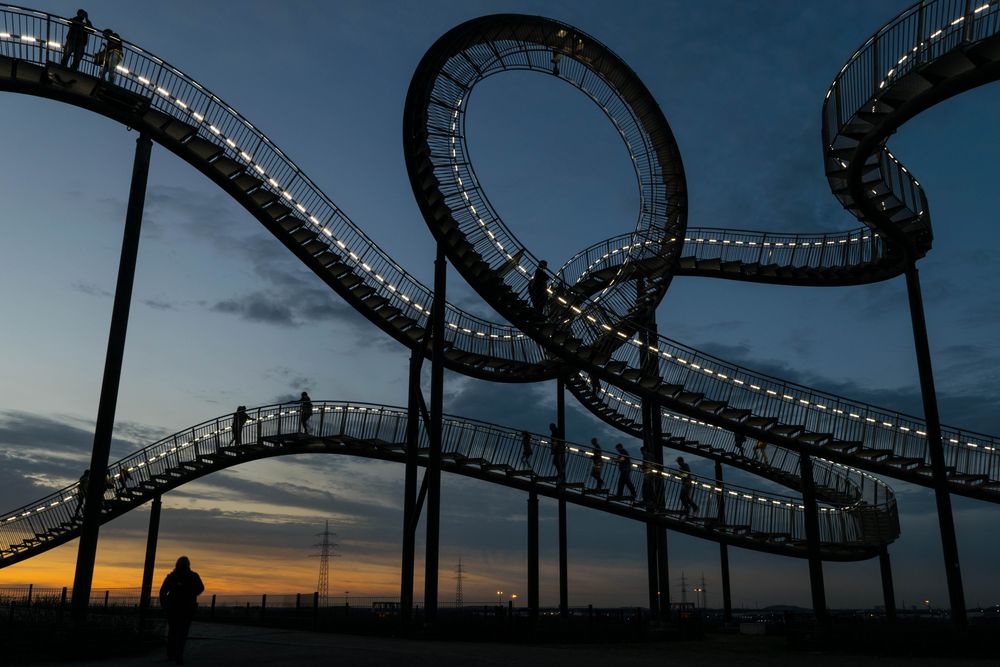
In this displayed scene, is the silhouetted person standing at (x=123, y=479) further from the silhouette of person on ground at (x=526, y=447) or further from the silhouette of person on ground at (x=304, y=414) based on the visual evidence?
the silhouette of person on ground at (x=526, y=447)

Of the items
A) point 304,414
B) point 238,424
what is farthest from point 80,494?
point 304,414

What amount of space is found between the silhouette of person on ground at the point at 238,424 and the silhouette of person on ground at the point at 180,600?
12947 millimetres

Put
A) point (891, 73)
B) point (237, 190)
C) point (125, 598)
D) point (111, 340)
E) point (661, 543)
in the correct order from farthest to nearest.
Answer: point (125, 598) < point (661, 543) < point (237, 190) < point (111, 340) < point (891, 73)

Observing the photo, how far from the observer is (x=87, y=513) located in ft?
53.5

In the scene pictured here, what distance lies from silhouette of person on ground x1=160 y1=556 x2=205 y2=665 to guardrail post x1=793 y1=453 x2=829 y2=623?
592 inches

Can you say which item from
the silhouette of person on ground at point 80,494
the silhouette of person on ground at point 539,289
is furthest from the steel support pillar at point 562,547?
the silhouette of person on ground at point 80,494

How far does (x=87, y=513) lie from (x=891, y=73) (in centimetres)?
1837

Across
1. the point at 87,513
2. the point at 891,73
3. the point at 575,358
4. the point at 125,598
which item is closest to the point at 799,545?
the point at 575,358

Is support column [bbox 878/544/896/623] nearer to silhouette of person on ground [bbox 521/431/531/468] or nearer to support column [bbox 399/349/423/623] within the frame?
silhouette of person on ground [bbox 521/431/531/468]

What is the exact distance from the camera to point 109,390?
16953mm

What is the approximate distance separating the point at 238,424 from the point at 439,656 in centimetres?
1409

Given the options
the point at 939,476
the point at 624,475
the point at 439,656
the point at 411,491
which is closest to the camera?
the point at 439,656

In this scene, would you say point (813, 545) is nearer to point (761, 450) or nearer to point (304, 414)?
point (761, 450)

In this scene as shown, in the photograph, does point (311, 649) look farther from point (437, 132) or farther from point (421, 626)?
point (437, 132)
